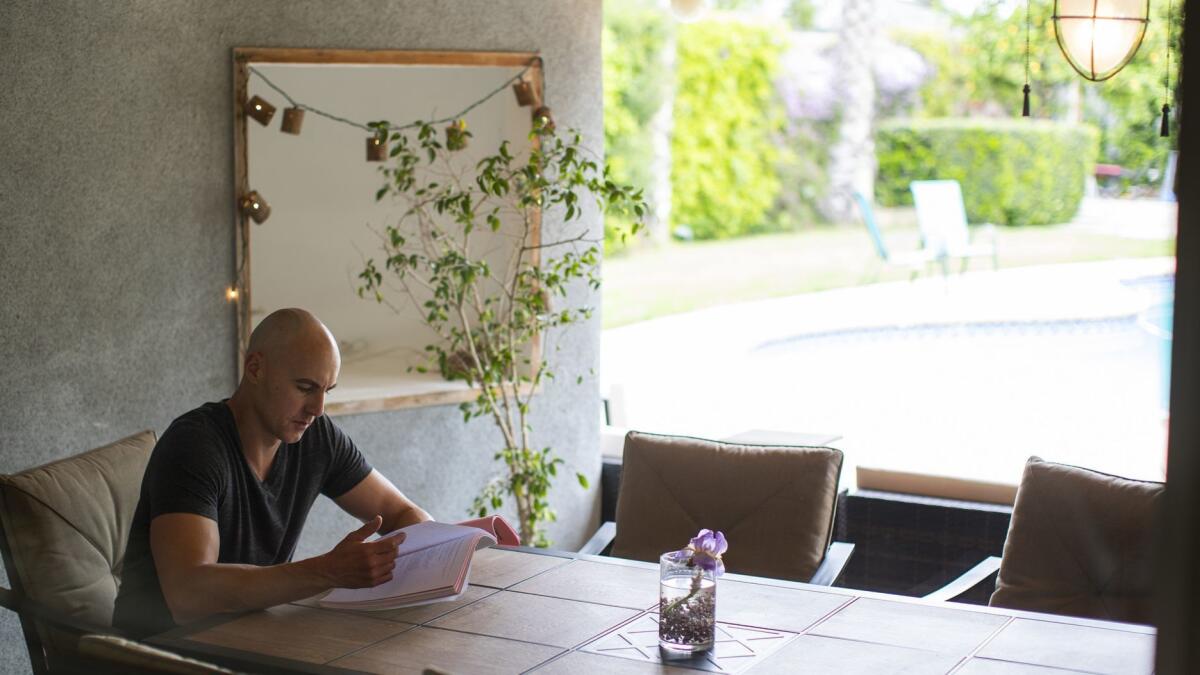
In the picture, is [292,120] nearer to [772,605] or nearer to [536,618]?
[536,618]

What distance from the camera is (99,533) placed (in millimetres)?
2873

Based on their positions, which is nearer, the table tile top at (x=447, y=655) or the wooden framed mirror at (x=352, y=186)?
the table tile top at (x=447, y=655)

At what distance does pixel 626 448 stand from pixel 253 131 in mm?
1889

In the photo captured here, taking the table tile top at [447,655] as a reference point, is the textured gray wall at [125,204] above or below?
above

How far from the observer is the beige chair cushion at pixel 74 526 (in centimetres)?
269

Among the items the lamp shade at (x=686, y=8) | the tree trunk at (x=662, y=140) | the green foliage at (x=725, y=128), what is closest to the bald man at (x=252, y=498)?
the lamp shade at (x=686, y=8)

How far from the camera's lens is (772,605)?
8.19 ft

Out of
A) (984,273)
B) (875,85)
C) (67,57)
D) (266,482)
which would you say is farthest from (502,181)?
(875,85)

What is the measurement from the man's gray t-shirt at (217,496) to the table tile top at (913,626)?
45.9 inches

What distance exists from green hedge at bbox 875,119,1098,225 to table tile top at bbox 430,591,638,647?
512 inches

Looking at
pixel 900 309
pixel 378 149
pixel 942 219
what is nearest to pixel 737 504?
pixel 378 149

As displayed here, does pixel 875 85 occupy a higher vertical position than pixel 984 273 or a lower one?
higher

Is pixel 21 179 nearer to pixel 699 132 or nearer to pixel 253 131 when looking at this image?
pixel 253 131

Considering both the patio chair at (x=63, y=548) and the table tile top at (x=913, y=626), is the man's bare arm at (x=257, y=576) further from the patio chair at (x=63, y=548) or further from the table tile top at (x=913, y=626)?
the table tile top at (x=913, y=626)
